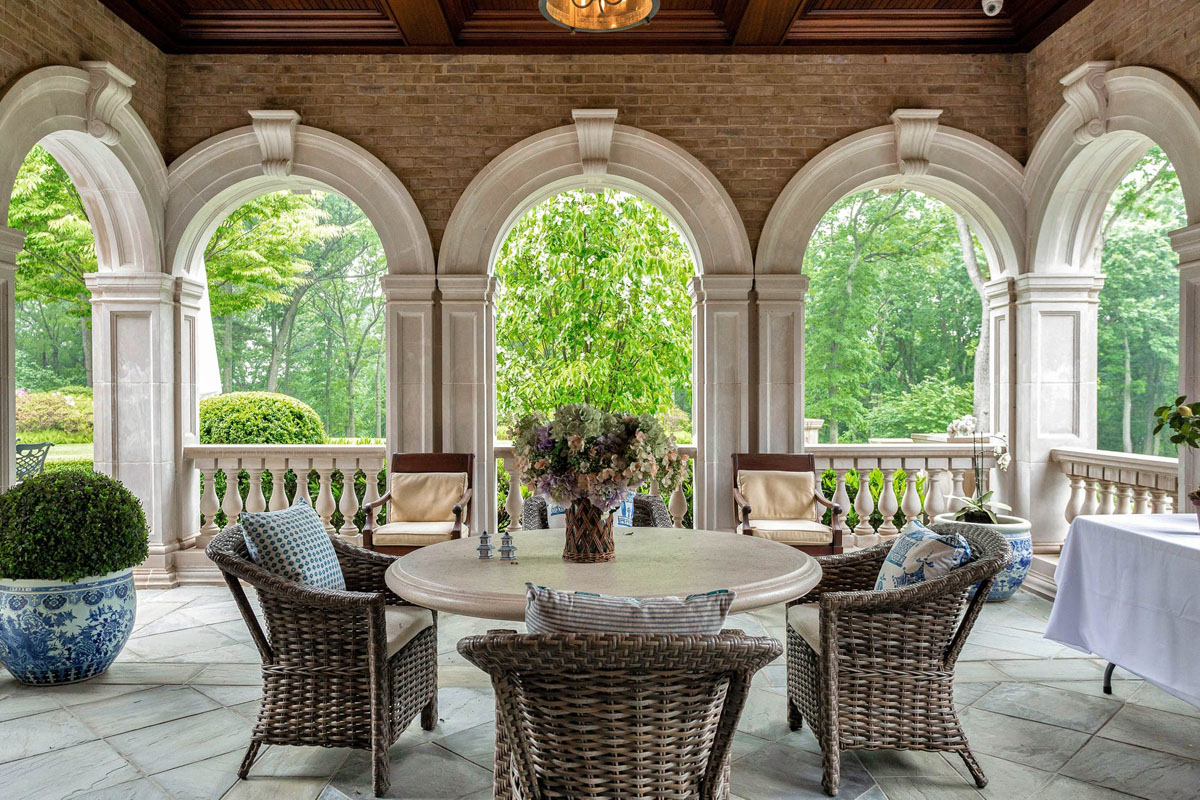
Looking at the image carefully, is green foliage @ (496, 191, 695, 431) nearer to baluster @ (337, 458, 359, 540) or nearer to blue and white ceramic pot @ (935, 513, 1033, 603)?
baluster @ (337, 458, 359, 540)

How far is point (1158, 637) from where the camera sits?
9.94 ft

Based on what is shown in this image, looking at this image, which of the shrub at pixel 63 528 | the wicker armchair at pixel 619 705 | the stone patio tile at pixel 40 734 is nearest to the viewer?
the wicker armchair at pixel 619 705

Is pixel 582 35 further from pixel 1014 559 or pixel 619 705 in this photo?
pixel 619 705

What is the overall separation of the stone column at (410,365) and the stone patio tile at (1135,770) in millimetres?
4233

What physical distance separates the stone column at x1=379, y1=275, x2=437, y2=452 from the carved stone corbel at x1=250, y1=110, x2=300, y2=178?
109cm

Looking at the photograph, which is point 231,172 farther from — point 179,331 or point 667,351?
point 667,351

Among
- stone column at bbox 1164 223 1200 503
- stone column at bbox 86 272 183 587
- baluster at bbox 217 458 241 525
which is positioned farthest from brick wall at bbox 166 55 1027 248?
baluster at bbox 217 458 241 525

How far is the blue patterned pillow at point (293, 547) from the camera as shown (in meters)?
2.67

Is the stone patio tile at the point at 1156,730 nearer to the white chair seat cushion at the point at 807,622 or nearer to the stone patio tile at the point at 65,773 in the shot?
the white chair seat cushion at the point at 807,622

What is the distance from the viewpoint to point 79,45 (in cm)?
477

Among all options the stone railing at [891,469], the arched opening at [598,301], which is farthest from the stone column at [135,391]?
the stone railing at [891,469]

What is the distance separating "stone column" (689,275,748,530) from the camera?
577 cm

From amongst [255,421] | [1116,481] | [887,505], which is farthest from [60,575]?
[1116,481]

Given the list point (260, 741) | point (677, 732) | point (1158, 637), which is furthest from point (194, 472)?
point (1158, 637)
